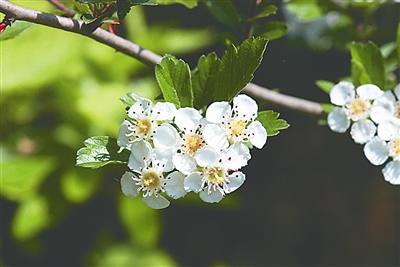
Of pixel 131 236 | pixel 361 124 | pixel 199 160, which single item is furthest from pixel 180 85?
pixel 131 236

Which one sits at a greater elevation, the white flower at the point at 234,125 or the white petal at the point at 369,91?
the white petal at the point at 369,91

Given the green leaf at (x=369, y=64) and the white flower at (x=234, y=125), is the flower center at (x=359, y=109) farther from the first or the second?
the white flower at (x=234, y=125)

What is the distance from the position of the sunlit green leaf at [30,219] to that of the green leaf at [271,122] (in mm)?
963

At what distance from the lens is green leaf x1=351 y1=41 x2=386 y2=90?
37.5 inches

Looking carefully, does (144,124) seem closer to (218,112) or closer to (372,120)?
(218,112)

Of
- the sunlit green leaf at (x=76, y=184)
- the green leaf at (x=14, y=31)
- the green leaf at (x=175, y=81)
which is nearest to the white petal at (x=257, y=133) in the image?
the green leaf at (x=175, y=81)

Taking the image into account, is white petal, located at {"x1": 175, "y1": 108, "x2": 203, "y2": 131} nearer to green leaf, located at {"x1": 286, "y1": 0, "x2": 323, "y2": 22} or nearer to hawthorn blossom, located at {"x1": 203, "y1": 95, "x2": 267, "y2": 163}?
hawthorn blossom, located at {"x1": 203, "y1": 95, "x2": 267, "y2": 163}

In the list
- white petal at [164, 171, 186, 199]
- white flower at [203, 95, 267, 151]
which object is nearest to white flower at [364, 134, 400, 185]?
white flower at [203, 95, 267, 151]

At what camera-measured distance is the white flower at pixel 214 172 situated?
0.71 metres

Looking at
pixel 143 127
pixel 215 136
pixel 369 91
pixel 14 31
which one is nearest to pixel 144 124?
pixel 143 127

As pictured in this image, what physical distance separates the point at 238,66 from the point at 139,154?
0.65 ft

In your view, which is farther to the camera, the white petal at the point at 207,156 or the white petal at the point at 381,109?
the white petal at the point at 381,109

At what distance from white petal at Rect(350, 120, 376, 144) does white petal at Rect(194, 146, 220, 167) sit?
1.03 ft

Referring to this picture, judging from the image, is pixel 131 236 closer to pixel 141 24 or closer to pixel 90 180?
pixel 90 180
